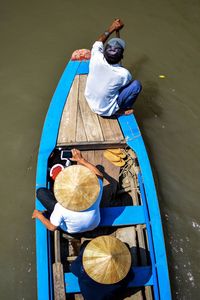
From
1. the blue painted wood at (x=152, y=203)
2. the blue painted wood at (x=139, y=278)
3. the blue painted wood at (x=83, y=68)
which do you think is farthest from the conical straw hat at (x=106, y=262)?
the blue painted wood at (x=83, y=68)

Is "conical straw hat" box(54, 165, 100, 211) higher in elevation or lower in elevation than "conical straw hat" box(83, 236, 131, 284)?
higher

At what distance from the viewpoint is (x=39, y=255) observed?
354cm

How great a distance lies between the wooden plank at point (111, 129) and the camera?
4.30 m

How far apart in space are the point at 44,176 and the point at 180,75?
3.32 m

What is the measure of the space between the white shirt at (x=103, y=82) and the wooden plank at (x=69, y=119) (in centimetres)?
25

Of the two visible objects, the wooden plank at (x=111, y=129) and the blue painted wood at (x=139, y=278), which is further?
the wooden plank at (x=111, y=129)

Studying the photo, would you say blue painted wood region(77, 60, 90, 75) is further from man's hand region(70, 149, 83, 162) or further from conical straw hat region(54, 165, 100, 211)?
conical straw hat region(54, 165, 100, 211)

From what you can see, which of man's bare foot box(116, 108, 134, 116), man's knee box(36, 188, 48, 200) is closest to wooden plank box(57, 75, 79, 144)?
man's bare foot box(116, 108, 134, 116)

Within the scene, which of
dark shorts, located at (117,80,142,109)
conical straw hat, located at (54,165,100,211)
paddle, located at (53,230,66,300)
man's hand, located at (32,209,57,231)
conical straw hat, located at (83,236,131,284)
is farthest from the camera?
dark shorts, located at (117,80,142,109)

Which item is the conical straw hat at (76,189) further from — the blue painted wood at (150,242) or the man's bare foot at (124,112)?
the man's bare foot at (124,112)

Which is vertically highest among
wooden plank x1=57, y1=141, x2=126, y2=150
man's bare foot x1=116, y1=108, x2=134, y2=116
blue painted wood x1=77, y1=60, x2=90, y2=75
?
blue painted wood x1=77, y1=60, x2=90, y2=75

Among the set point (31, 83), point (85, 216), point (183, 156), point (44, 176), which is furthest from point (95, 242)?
point (31, 83)

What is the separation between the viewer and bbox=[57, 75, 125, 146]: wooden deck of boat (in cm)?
424

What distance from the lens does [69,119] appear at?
4355mm
